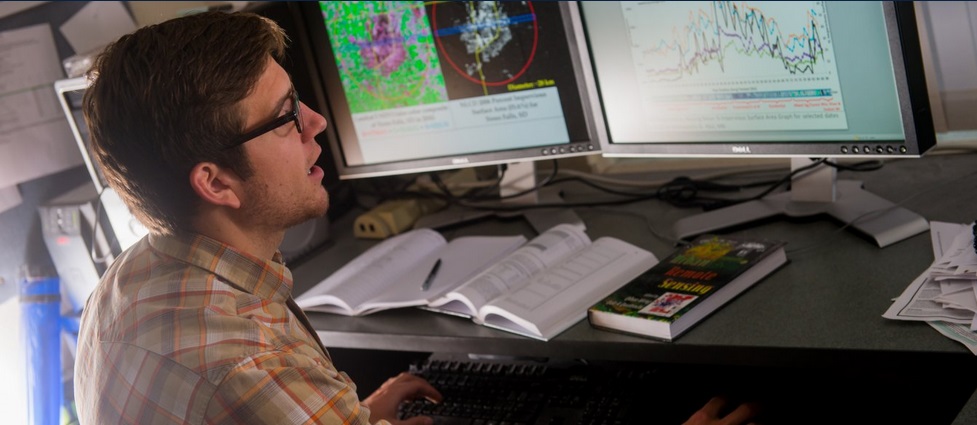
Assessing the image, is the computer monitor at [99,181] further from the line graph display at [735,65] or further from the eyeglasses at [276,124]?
the line graph display at [735,65]

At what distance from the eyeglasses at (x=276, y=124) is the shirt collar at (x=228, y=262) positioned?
110mm

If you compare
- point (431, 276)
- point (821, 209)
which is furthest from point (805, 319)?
point (431, 276)

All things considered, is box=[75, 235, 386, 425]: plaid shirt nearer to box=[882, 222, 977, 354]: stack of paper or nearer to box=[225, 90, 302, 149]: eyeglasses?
box=[225, 90, 302, 149]: eyeglasses

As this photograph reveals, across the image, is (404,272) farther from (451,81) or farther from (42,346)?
(42,346)

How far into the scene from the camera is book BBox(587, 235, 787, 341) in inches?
44.8

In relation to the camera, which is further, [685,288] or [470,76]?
[470,76]

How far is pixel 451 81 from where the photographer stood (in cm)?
157

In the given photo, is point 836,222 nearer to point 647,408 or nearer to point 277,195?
point 647,408

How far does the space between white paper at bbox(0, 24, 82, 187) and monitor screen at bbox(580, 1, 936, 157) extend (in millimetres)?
984

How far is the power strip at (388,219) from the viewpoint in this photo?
5.58 feet

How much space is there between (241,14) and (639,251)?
0.63 metres

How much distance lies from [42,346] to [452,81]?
2.61 ft

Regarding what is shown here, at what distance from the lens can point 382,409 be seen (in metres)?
1.33

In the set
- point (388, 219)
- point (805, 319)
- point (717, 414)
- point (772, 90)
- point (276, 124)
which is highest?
point (276, 124)
